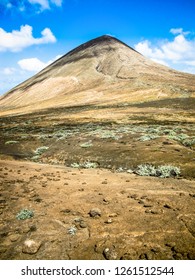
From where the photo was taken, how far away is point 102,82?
109 meters

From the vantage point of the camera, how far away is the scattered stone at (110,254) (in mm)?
7656

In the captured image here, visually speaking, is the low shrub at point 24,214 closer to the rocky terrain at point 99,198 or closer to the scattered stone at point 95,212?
the rocky terrain at point 99,198

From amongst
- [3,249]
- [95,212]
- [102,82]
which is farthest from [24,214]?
[102,82]

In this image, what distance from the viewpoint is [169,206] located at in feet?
35.6

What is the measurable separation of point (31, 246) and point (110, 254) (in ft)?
8.08

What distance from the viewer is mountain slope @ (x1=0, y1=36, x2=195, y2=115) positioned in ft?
277

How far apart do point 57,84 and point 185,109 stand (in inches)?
2966

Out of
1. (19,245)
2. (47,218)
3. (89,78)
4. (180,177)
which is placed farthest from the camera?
(89,78)

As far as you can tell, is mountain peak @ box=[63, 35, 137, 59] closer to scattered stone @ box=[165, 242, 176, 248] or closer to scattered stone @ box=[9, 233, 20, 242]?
scattered stone @ box=[9, 233, 20, 242]

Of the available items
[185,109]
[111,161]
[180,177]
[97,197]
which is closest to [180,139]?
[111,161]

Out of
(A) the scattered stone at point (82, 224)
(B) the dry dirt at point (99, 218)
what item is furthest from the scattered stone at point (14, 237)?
(A) the scattered stone at point (82, 224)

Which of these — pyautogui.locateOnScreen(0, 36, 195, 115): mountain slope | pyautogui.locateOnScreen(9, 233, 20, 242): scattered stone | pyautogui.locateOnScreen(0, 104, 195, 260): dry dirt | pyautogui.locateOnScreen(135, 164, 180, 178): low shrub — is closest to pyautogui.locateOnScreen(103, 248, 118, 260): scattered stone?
pyautogui.locateOnScreen(0, 104, 195, 260): dry dirt

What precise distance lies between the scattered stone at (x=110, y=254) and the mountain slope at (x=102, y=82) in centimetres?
6871

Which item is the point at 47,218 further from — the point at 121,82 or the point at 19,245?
the point at 121,82
